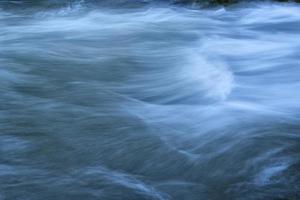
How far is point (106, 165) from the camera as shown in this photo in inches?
162

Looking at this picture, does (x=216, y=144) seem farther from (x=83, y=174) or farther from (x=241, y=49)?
(x=241, y=49)

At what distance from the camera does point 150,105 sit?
18.8ft

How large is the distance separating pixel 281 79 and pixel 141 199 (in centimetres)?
357

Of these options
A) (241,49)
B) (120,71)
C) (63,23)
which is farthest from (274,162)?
(63,23)

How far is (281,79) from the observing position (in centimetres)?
650

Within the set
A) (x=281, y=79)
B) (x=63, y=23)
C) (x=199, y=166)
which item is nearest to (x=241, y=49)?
(x=281, y=79)

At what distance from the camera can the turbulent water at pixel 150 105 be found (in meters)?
3.84

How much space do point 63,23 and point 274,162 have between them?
619 centimetres

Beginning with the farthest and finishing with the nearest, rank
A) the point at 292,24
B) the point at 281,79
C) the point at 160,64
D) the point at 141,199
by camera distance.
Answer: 1. the point at 292,24
2. the point at 160,64
3. the point at 281,79
4. the point at 141,199

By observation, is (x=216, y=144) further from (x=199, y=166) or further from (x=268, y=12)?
(x=268, y=12)

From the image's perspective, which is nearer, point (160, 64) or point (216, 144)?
point (216, 144)

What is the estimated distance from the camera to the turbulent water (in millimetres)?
3838

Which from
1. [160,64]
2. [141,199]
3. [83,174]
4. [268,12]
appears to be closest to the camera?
[141,199]

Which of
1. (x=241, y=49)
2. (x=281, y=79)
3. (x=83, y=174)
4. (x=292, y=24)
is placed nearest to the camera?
(x=83, y=174)
